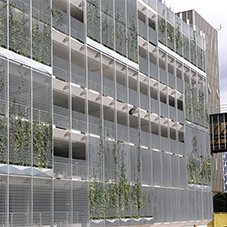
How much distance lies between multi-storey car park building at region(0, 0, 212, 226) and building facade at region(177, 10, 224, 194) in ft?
63.7

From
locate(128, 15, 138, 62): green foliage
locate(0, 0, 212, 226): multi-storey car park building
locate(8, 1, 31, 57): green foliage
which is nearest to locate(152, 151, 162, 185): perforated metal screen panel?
locate(0, 0, 212, 226): multi-storey car park building

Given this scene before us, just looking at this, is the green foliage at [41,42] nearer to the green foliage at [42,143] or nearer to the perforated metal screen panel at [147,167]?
the green foliage at [42,143]

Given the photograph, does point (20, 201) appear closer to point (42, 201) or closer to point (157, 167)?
point (42, 201)

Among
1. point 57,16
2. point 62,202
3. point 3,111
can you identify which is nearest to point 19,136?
point 3,111

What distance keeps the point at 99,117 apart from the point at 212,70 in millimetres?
42716

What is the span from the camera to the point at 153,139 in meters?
→ 38.1

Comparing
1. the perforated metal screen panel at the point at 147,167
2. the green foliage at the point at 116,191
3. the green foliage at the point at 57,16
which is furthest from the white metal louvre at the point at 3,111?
the perforated metal screen panel at the point at 147,167

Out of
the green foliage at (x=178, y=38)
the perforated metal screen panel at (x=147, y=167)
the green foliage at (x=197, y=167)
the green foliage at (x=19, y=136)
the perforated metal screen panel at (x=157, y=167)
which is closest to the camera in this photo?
the green foliage at (x=19, y=136)

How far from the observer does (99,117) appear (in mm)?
33469

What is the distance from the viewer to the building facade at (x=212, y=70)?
221 feet

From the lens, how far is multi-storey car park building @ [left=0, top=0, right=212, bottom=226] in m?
23.8

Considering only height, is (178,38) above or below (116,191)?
above

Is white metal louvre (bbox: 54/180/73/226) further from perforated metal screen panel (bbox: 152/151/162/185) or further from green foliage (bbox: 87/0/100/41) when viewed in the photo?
perforated metal screen panel (bbox: 152/151/162/185)

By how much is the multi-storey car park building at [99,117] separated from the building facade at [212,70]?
1943 cm
